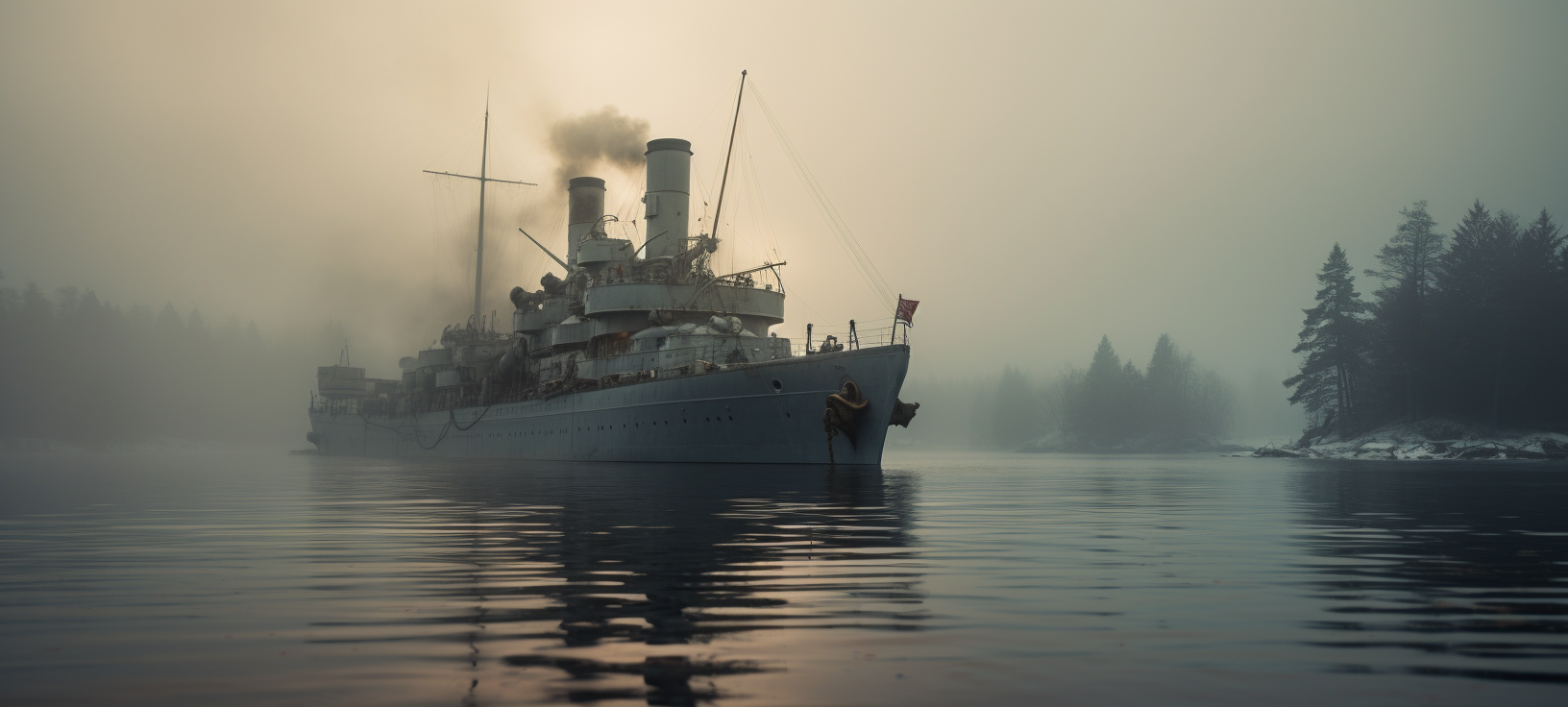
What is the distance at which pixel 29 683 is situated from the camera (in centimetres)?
526

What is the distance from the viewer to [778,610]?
25.0 ft

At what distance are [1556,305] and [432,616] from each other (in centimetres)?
9825

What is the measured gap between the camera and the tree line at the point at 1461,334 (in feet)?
259

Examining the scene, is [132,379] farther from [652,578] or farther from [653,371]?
[652,578]

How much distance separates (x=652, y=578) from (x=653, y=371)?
3586 centimetres

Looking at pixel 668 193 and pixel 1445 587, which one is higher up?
pixel 668 193

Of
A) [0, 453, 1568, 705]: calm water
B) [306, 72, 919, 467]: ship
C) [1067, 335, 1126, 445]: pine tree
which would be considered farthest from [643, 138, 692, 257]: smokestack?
[1067, 335, 1126, 445]: pine tree

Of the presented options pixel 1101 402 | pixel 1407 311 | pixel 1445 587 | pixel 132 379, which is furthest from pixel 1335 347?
pixel 132 379

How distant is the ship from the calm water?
2098 cm

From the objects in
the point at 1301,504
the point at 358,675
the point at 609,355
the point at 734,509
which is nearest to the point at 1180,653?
the point at 358,675

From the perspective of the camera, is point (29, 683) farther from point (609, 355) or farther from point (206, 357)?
point (206, 357)

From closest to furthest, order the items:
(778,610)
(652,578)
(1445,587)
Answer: (778,610) → (1445,587) → (652,578)

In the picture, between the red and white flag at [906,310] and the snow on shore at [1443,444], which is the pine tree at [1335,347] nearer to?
the snow on shore at [1443,444]

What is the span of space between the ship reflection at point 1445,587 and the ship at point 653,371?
64.6 ft
